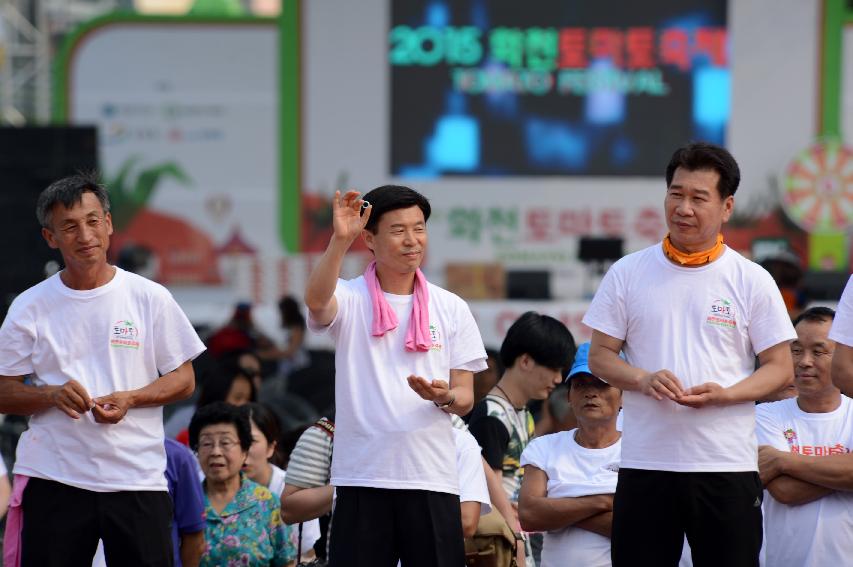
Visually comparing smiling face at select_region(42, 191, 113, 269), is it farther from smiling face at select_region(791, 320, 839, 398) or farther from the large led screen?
the large led screen

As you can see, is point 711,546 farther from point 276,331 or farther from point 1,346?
point 276,331

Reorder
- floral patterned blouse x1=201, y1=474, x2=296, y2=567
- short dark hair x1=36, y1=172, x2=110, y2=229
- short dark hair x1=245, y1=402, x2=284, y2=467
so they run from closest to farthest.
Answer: short dark hair x1=36, y1=172, x2=110, y2=229 < floral patterned blouse x1=201, y1=474, x2=296, y2=567 < short dark hair x1=245, y1=402, x2=284, y2=467

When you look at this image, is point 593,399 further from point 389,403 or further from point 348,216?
point 348,216

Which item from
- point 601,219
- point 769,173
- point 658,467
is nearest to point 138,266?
point 601,219

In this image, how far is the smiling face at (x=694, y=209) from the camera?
12.8ft

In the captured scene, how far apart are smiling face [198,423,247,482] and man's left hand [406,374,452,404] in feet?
5.40

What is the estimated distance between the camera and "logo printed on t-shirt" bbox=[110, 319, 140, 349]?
4172 millimetres

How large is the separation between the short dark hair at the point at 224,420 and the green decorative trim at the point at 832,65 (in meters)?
9.81

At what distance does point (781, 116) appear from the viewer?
548 inches

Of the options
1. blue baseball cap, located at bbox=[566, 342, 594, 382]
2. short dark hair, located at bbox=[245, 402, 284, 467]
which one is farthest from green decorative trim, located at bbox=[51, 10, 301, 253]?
blue baseball cap, located at bbox=[566, 342, 594, 382]

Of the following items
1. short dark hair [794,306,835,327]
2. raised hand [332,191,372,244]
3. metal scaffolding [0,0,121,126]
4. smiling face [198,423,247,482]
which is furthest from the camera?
metal scaffolding [0,0,121,126]

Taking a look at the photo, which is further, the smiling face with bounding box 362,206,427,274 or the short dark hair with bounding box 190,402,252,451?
the short dark hair with bounding box 190,402,252,451

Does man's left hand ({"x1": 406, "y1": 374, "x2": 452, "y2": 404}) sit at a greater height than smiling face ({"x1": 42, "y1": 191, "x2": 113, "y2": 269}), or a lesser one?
lesser

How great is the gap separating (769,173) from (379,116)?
385 cm
